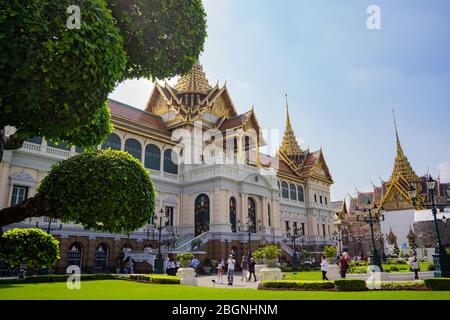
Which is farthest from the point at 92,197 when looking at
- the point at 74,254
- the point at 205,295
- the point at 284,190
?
the point at 284,190

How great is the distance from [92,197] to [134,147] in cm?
2606

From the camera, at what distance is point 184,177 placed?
34000 mm

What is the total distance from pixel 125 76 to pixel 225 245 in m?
25.1

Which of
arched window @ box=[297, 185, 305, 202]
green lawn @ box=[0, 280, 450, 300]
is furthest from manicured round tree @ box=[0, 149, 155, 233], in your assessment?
arched window @ box=[297, 185, 305, 202]

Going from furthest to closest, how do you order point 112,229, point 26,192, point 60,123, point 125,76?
point 26,192 → point 125,76 → point 112,229 → point 60,123

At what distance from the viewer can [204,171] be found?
3256cm

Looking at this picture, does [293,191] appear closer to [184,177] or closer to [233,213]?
[233,213]

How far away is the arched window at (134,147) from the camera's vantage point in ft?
97.8

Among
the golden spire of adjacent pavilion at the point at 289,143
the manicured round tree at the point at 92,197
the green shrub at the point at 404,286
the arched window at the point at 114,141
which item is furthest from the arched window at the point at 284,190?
the manicured round tree at the point at 92,197

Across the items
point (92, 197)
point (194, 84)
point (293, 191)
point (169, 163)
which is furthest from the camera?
point (293, 191)

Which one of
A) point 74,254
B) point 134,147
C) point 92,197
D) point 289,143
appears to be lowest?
point 74,254

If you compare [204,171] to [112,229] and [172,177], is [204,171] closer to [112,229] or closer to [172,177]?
[172,177]
